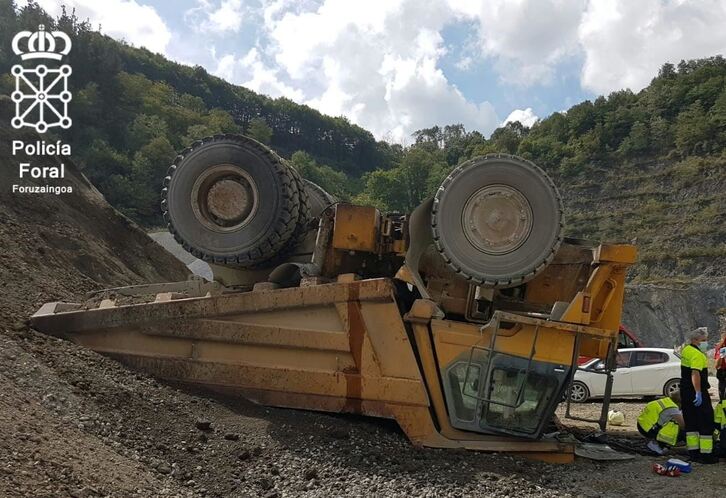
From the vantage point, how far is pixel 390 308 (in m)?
4.30

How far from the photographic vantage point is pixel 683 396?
5.02 m

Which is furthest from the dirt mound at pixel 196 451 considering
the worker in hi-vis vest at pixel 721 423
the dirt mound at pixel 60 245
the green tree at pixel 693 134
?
the green tree at pixel 693 134

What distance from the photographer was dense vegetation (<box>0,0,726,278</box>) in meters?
31.6

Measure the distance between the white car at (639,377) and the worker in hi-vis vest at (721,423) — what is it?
216 inches

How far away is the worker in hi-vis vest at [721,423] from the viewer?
15.8 ft

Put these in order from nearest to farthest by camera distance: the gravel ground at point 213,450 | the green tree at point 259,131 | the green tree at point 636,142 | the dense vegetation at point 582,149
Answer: the gravel ground at point 213,450, the dense vegetation at point 582,149, the green tree at point 636,142, the green tree at point 259,131

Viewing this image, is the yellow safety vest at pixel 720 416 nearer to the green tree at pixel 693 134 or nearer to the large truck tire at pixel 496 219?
the large truck tire at pixel 496 219

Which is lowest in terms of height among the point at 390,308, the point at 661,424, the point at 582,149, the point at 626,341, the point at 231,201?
the point at 626,341

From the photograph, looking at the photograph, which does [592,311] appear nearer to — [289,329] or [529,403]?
[529,403]

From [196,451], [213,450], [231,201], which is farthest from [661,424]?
[231,201]

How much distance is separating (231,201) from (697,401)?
404 cm

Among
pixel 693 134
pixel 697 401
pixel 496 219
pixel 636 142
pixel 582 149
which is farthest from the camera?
pixel 582 149

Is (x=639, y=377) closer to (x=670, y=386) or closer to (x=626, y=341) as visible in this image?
(x=670, y=386)

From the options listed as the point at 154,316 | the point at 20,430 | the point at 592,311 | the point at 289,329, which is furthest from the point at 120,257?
the point at 592,311
